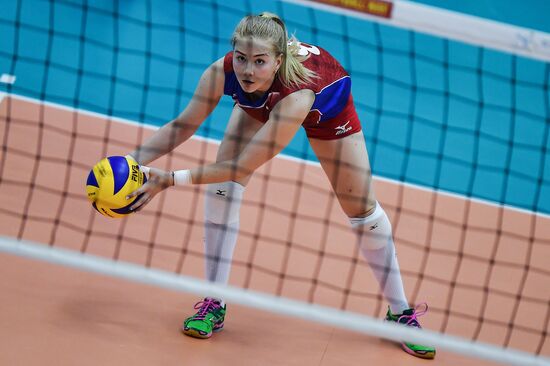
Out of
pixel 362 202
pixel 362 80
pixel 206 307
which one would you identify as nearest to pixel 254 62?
pixel 362 202

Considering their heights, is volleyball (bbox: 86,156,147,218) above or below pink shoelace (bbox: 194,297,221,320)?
above

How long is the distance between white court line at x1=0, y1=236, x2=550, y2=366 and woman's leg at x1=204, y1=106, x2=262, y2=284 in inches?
37.7

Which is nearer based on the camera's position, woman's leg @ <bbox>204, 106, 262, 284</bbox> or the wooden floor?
the wooden floor

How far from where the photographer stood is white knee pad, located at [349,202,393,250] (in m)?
4.21

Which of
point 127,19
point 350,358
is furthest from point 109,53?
point 350,358

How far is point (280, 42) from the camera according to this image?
3.75m

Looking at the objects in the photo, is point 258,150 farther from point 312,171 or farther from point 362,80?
point 362,80

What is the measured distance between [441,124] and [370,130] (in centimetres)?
65

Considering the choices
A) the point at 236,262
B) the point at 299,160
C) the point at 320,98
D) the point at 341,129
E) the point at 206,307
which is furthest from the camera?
the point at 299,160

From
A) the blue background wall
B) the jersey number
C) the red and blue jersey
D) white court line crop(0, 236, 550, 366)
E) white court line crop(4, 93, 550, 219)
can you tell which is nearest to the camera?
white court line crop(0, 236, 550, 366)

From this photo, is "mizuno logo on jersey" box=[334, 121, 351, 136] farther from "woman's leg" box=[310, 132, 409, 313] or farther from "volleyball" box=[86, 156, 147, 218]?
"volleyball" box=[86, 156, 147, 218]

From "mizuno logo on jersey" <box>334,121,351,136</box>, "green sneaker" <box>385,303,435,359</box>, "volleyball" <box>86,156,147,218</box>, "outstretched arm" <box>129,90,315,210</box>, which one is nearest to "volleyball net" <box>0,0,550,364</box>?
"green sneaker" <box>385,303,435,359</box>

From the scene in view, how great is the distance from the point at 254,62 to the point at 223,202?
769 mm

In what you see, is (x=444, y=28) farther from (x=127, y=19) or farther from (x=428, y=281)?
(x=127, y=19)
